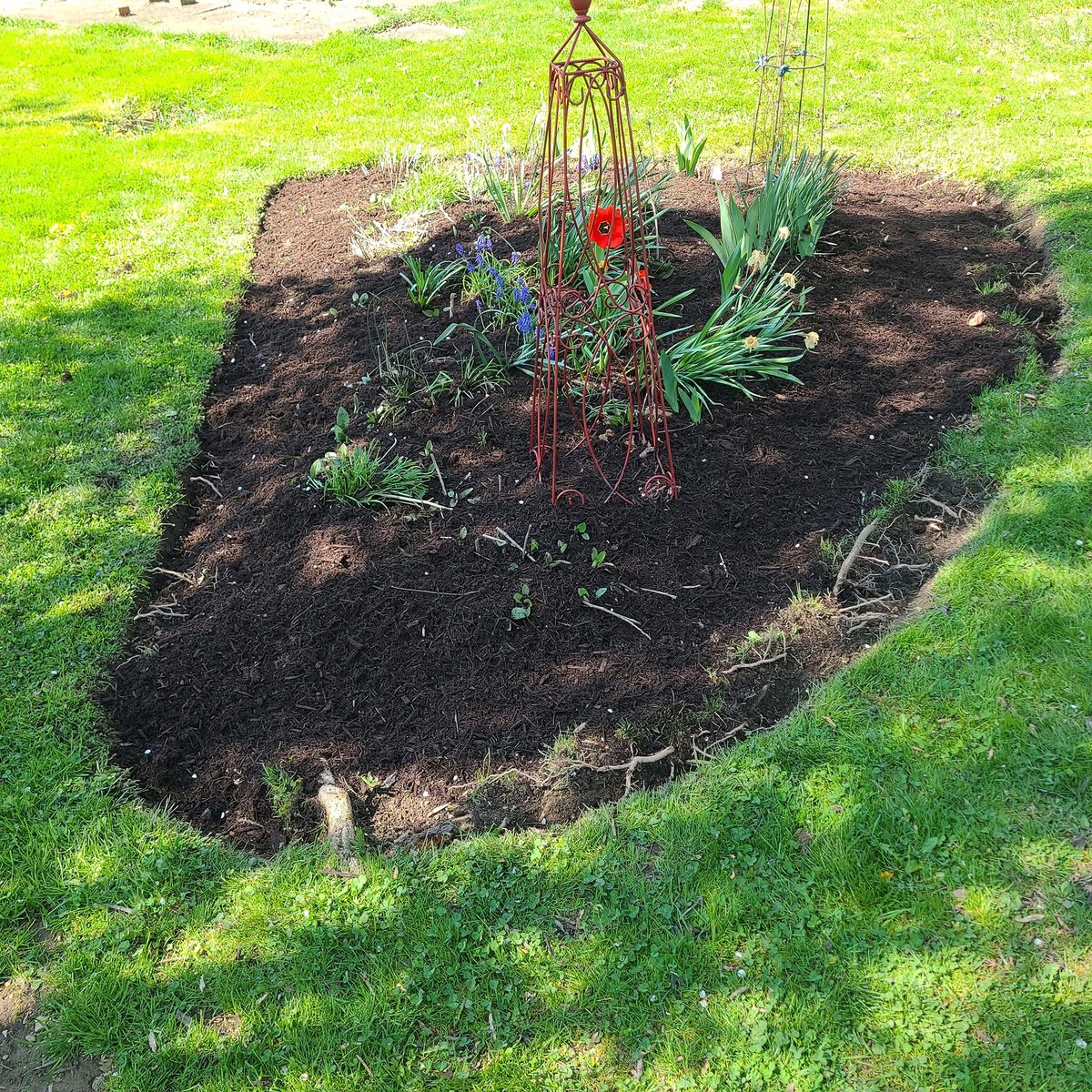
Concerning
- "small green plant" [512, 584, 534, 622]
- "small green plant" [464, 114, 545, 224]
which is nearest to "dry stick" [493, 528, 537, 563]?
"small green plant" [512, 584, 534, 622]

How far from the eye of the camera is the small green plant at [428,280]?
436cm

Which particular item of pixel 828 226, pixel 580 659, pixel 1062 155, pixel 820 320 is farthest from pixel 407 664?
pixel 1062 155

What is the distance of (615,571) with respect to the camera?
10.0 feet

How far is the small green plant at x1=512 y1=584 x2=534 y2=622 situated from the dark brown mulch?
2 centimetres

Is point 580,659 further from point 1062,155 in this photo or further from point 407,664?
point 1062,155

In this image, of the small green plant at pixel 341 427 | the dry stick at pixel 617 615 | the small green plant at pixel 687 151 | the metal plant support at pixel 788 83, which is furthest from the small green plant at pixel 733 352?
the small green plant at pixel 687 151

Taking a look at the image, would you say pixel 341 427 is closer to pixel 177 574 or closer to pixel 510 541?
pixel 177 574

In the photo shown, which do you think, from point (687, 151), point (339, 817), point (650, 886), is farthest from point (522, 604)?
point (687, 151)

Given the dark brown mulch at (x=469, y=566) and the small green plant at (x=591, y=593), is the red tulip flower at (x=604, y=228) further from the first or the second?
the small green plant at (x=591, y=593)

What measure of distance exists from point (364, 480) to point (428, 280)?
1485mm

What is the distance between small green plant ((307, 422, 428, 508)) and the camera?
335 cm

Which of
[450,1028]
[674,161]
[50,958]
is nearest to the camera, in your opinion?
[450,1028]

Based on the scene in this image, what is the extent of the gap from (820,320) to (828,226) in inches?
39.0

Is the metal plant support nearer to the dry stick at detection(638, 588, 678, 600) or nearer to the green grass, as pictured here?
the green grass
